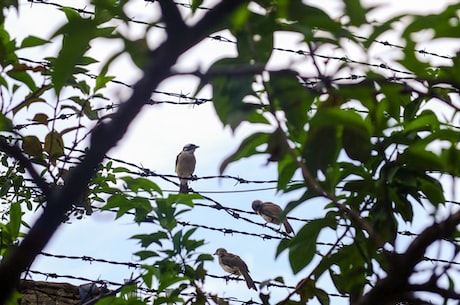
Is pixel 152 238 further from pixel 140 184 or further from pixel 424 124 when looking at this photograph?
pixel 424 124

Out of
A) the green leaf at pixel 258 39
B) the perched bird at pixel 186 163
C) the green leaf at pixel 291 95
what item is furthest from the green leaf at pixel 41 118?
the perched bird at pixel 186 163

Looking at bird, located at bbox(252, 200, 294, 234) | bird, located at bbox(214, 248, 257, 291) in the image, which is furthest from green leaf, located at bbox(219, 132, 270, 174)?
bird, located at bbox(252, 200, 294, 234)

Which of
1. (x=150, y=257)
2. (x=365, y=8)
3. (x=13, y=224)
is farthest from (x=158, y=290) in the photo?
(x=365, y=8)

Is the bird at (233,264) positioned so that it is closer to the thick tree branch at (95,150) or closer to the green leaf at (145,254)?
the green leaf at (145,254)

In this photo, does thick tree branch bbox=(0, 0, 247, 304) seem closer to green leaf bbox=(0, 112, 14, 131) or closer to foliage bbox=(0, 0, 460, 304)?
foliage bbox=(0, 0, 460, 304)

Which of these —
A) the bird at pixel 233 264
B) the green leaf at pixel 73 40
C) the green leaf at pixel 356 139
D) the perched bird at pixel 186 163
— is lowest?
the green leaf at pixel 73 40

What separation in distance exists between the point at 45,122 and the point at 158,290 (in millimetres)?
517

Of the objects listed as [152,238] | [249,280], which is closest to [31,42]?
Answer: [152,238]

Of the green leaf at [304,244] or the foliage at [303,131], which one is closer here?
the foliage at [303,131]

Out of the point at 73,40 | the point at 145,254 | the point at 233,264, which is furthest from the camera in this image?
the point at 233,264

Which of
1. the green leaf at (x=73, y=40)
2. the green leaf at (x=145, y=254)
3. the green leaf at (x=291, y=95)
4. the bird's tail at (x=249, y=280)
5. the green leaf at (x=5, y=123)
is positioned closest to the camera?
the green leaf at (x=73, y=40)

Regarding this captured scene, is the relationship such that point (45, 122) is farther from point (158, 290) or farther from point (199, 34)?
point (199, 34)

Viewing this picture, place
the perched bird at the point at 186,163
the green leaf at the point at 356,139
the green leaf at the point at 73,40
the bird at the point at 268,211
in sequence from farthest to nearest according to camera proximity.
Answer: the perched bird at the point at 186,163 < the bird at the point at 268,211 < the green leaf at the point at 356,139 < the green leaf at the point at 73,40

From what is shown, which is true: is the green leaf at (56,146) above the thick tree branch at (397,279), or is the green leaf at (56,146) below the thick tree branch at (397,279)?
above
